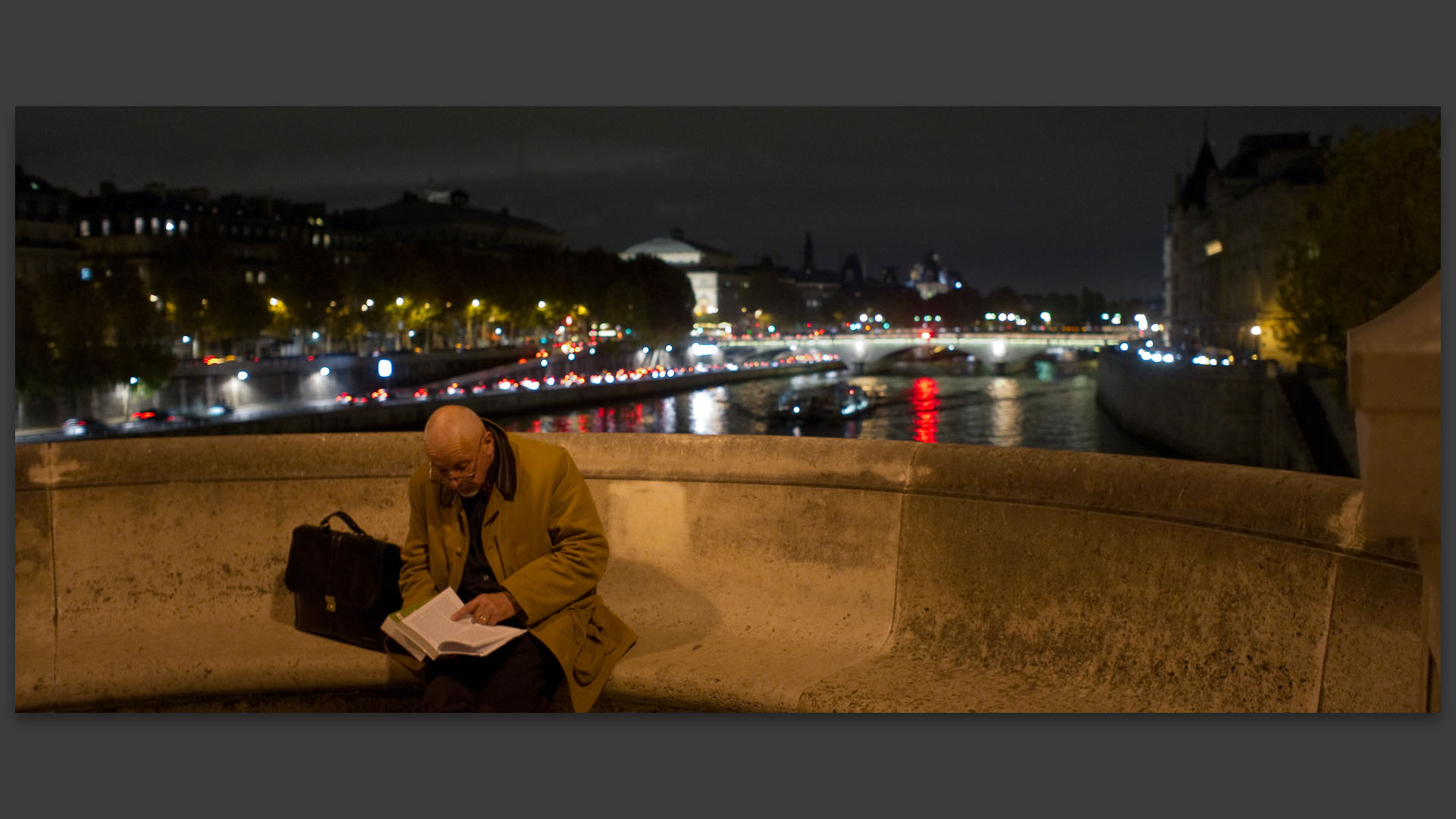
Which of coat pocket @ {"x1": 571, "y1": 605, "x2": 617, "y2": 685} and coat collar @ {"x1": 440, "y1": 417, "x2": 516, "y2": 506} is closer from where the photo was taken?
coat collar @ {"x1": 440, "y1": 417, "x2": 516, "y2": 506}

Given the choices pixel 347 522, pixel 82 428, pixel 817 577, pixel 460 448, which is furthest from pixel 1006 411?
pixel 460 448

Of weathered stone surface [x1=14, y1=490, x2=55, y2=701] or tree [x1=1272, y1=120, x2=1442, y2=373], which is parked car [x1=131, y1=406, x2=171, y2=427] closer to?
tree [x1=1272, y1=120, x2=1442, y2=373]

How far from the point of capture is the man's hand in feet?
11.9

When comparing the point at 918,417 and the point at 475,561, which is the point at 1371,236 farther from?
the point at 918,417

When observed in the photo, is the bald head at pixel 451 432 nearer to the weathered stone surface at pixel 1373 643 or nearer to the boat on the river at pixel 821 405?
the weathered stone surface at pixel 1373 643

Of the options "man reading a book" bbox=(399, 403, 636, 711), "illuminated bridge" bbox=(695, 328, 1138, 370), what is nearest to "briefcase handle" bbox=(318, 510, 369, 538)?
"man reading a book" bbox=(399, 403, 636, 711)

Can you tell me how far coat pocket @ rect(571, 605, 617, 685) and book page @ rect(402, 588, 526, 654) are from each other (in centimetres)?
22

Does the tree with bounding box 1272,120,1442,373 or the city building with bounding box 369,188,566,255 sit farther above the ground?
the city building with bounding box 369,188,566,255

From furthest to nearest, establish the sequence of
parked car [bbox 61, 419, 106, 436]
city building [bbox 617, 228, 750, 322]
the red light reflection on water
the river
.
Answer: city building [bbox 617, 228, 750, 322] < the red light reflection on water < the river < parked car [bbox 61, 419, 106, 436]

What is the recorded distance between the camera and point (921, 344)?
270 feet

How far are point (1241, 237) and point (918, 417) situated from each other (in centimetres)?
2000

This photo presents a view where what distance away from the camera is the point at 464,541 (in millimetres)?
3771

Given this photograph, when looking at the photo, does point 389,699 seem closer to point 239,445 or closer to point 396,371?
point 239,445

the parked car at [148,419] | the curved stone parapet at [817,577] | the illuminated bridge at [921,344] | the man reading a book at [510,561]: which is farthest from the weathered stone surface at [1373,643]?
the illuminated bridge at [921,344]
